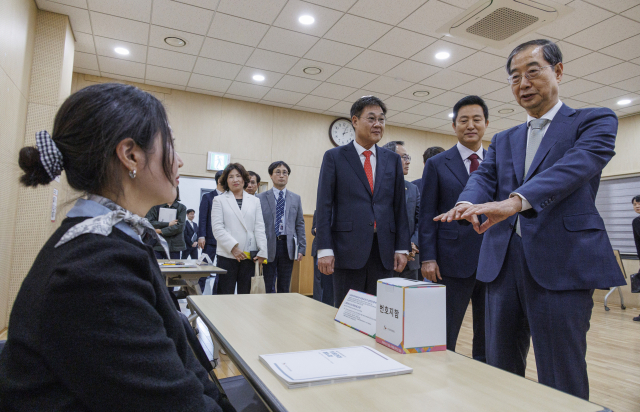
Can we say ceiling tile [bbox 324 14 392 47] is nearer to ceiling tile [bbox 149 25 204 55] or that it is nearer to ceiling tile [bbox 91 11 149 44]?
ceiling tile [bbox 149 25 204 55]

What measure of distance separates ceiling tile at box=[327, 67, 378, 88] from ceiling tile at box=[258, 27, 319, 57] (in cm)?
75

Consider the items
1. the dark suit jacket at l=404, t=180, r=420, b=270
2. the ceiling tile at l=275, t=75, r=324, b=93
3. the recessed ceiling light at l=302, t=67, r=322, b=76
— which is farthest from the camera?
→ the ceiling tile at l=275, t=75, r=324, b=93

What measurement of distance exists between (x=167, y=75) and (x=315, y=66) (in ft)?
7.24

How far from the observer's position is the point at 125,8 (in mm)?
3910

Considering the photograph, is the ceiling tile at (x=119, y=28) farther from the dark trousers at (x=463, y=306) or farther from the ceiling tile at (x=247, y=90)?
the dark trousers at (x=463, y=306)

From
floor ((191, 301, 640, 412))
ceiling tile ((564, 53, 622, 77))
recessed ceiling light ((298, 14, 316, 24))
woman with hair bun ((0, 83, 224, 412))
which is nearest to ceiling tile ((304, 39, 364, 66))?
recessed ceiling light ((298, 14, 316, 24))

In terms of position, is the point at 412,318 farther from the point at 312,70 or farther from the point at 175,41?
the point at 312,70

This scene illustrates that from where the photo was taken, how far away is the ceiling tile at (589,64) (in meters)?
4.70

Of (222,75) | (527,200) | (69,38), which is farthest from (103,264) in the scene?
(222,75)

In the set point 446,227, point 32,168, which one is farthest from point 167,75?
point 32,168

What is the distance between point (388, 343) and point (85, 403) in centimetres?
70

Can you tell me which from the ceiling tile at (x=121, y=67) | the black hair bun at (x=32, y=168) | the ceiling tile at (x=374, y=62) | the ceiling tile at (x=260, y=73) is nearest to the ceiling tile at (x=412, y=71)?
the ceiling tile at (x=374, y=62)

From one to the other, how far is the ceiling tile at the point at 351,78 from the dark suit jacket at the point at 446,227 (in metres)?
3.56

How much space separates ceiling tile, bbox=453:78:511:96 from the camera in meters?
5.54
